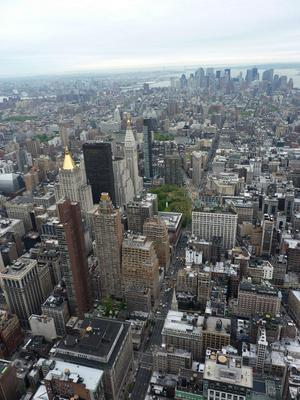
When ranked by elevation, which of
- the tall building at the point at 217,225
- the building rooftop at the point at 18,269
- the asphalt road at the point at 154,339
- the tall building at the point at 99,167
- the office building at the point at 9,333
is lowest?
the asphalt road at the point at 154,339

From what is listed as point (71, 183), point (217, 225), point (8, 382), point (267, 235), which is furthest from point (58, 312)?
point (267, 235)

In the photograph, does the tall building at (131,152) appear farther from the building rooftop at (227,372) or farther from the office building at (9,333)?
the building rooftop at (227,372)

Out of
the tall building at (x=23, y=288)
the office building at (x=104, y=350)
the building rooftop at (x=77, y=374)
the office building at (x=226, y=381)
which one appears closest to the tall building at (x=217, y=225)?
the office building at (x=104, y=350)

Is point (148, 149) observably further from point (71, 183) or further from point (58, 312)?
point (58, 312)

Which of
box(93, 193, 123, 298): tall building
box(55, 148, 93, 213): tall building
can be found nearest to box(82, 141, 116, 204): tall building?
box(55, 148, 93, 213): tall building

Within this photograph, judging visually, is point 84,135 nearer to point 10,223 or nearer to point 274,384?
point 10,223

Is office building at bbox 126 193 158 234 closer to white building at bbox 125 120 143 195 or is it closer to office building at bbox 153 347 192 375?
white building at bbox 125 120 143 195
